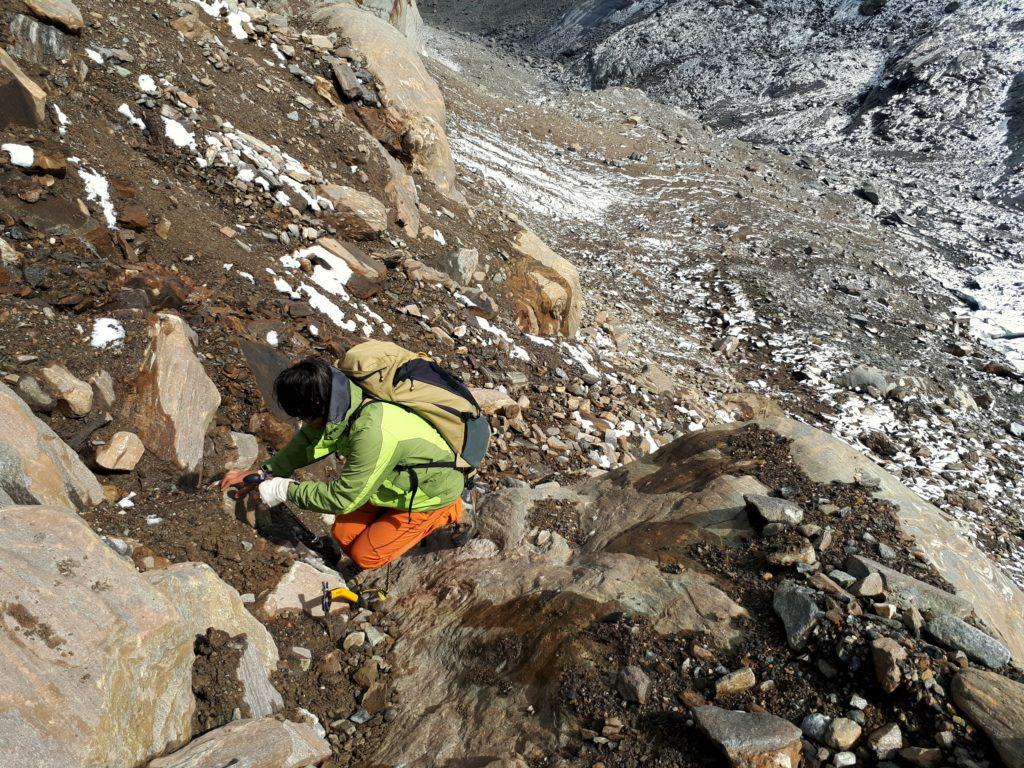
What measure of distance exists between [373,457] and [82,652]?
1716 millimetres

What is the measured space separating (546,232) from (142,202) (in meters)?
11.4

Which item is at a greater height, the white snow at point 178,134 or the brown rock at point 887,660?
the brown rock at point 887,660

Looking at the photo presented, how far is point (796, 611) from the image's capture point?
3271 mm

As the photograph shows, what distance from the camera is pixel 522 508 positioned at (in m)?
5.04

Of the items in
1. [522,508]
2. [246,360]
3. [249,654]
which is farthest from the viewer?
[246,360]

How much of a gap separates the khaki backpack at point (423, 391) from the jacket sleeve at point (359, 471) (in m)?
0.21

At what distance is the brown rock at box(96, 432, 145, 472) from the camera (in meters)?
4.32

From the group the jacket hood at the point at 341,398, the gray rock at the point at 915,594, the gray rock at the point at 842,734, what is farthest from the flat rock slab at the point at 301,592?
the gray rock at the point at 915,594

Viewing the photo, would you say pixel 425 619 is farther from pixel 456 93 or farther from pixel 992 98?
pixel 992 98

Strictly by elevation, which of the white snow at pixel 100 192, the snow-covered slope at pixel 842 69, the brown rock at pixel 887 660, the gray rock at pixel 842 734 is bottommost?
the white snow at pixel 100 192

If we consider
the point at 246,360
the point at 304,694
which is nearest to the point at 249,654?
the point at 304,694

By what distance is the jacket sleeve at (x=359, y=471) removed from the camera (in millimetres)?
3822

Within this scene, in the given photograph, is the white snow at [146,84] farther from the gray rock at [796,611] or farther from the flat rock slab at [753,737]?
the flat rock slab at [753,737]

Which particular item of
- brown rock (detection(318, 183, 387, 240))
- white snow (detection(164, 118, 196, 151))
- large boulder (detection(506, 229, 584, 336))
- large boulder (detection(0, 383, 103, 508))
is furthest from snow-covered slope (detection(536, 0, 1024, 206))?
large boulder (detection(0, 383, 103, 508))
